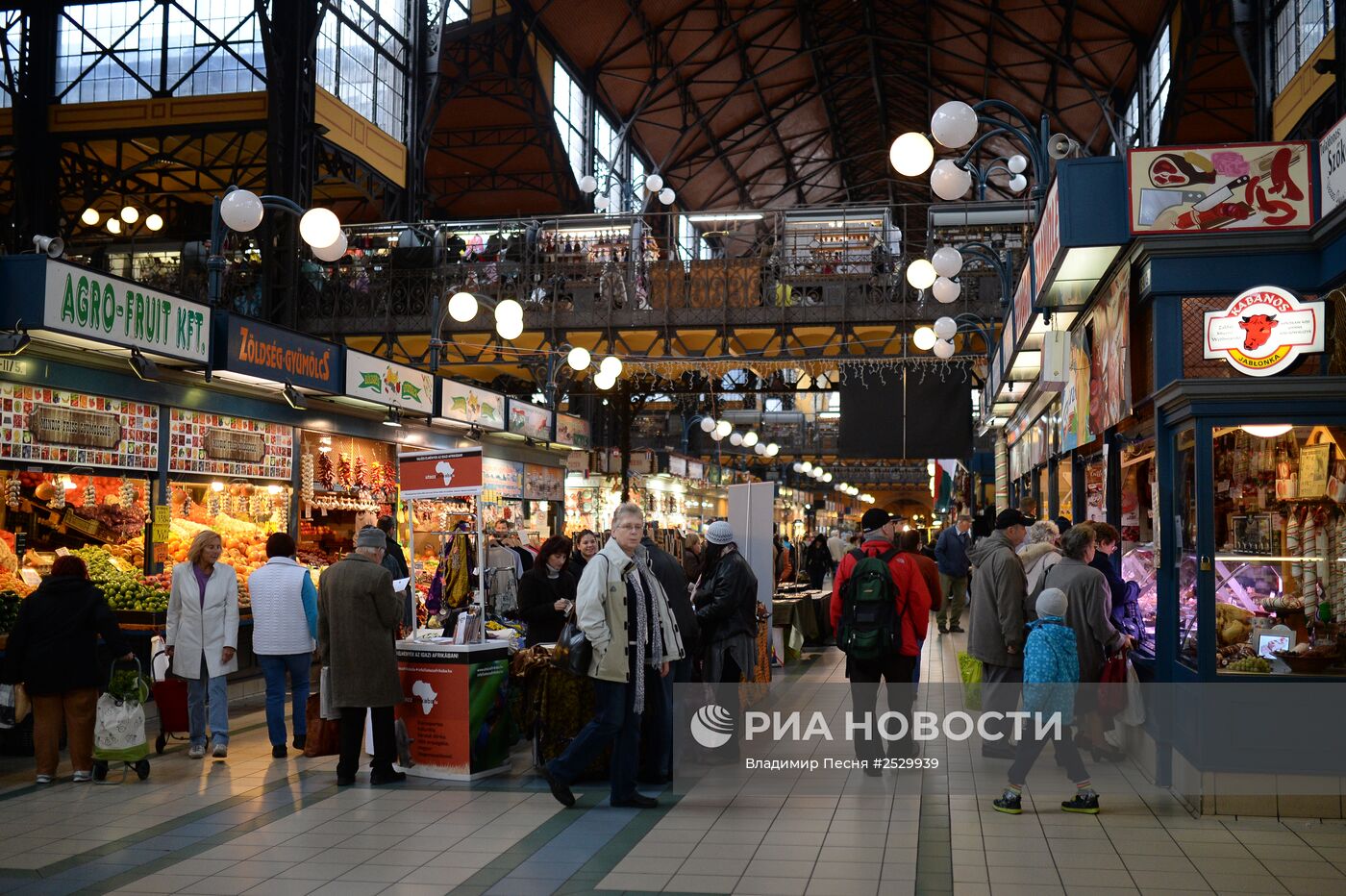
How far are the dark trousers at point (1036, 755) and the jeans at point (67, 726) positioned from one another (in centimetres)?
524

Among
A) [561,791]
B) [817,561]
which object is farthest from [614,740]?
[817,561]

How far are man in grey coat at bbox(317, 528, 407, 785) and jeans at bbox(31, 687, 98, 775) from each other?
146cm

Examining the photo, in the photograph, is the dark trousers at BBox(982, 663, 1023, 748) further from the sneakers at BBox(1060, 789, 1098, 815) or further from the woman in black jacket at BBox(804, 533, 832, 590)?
the woman in black jacket at BBox(804, 533, 832, 590)

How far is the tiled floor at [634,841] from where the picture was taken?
15.7ft

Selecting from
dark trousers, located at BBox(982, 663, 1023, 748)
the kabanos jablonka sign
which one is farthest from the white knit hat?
the kabanos jablonka sign

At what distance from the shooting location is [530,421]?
17.7m

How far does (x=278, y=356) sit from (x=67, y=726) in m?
4.87

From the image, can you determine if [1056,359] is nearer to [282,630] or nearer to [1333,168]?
[1333,168]

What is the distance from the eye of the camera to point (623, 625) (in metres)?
6.02

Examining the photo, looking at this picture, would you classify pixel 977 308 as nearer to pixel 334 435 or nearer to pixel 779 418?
pixel 334 435

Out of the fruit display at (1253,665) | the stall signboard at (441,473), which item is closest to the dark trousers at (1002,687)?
the fruit display at (1253,665)

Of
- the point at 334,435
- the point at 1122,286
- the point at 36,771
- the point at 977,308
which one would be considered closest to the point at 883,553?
the point at 1122,286

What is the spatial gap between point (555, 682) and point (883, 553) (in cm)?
212

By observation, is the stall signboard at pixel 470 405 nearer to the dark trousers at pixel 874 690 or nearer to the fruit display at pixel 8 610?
the fruit display at pixel 8 610
